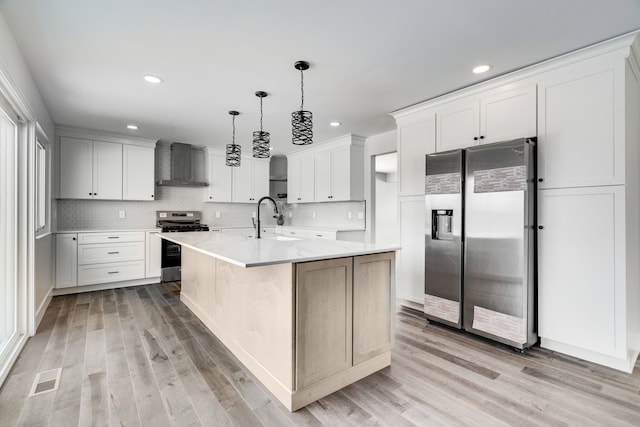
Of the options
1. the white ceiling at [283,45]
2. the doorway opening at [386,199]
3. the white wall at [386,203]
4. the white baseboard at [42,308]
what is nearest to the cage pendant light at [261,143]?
the white ceiling at [283,45]

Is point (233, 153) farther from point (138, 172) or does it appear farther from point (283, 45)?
point (138, 172)

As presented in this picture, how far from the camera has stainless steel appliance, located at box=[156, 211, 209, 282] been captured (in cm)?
504

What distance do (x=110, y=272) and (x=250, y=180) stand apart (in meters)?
2.73

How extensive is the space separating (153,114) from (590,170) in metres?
4.36

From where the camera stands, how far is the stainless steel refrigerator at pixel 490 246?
100 inches

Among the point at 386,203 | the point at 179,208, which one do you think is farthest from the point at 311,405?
the point at 386,203

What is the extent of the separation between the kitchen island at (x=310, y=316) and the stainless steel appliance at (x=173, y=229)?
296cm

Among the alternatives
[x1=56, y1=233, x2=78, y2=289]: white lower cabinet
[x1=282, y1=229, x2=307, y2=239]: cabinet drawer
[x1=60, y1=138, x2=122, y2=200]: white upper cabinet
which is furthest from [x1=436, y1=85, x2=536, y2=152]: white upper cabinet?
[x1=56, y1=233, x2=78, y2=289]: white lower cabinet

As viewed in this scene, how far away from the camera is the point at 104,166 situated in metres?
4.70

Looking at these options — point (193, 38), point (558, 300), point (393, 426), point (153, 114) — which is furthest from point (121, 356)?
point (558, 300)

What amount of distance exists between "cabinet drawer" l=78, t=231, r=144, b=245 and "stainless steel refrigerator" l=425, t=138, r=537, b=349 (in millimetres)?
→ 4225

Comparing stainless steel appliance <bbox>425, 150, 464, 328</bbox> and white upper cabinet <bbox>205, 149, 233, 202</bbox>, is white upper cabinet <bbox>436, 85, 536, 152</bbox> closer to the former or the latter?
stainless steel appliance <bbox>425, 150, 464, 328</bbox>

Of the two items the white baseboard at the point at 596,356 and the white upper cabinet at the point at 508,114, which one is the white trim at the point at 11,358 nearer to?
the white baseboard at the point at 596,356

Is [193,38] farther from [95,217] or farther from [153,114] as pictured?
[95,217]
